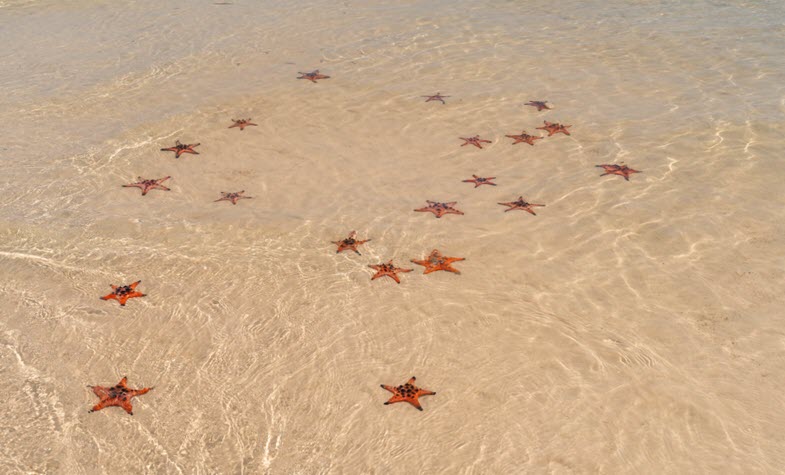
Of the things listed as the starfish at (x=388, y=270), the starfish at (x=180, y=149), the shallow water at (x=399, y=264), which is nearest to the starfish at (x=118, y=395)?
the shallow water at (x=399, y=264)

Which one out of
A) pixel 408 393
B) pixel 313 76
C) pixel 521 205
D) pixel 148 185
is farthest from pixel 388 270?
pixel 313 76

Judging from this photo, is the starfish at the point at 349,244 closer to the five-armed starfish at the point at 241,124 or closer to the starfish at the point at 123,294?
the starfish at the point at 123,294

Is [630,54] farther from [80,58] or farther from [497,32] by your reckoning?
[80,58]

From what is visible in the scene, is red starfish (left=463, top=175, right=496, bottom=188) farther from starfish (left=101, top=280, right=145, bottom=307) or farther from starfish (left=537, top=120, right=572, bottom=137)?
starfish (left=101, top=280, right=145, bottom=307)

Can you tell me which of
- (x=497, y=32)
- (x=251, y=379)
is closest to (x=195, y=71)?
(x=497, y=32)

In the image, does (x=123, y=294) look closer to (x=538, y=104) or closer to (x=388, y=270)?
(x=388, y=270)

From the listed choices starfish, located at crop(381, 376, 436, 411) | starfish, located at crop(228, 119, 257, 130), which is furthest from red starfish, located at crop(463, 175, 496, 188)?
starfish, located at crop(228, 119, 257, 130)
